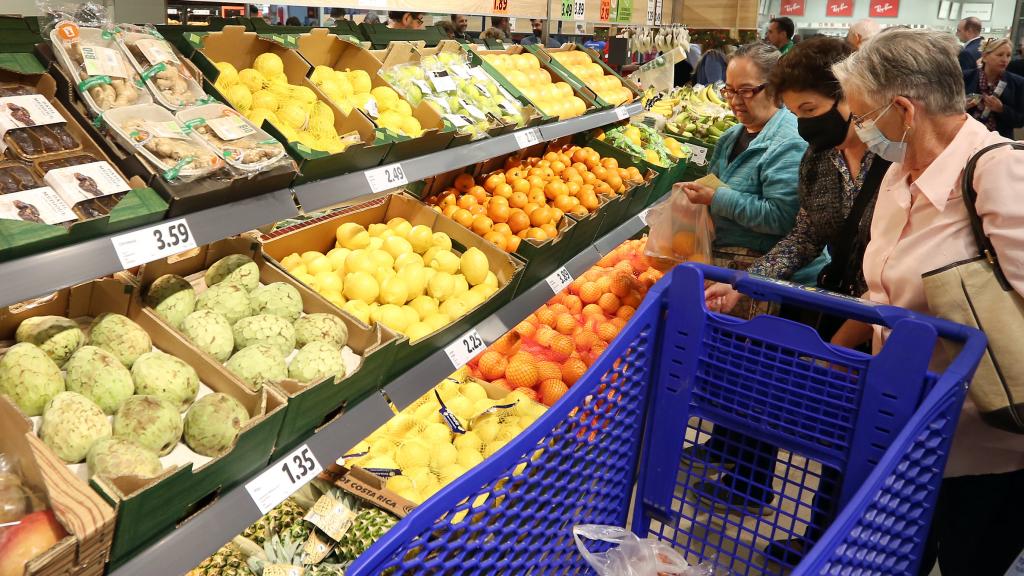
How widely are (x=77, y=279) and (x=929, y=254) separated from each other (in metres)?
1.67

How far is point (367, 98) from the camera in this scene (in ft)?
7.86

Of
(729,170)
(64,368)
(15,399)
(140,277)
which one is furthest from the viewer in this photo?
(729,170)

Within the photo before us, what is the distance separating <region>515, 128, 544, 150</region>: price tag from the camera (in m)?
2.72

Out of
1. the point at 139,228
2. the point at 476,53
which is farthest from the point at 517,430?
the point at 476,53

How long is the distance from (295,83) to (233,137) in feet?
2.07

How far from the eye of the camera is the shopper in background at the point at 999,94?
7.86 metres

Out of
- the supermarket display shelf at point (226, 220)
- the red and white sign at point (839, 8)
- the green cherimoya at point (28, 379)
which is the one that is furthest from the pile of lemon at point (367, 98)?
the red and white sign at point (839, 8)

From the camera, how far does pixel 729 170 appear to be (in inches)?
115

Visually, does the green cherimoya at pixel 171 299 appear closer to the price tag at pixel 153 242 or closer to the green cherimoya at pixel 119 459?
the price tag at pixel 153 242

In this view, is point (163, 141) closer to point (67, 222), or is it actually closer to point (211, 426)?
point (67, 222)

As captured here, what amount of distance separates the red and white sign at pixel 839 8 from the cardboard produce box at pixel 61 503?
19379mm

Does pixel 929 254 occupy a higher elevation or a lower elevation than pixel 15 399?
higher

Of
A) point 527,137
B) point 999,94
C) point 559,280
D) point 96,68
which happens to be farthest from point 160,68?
point 999,94

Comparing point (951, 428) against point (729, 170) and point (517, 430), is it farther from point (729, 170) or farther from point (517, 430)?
point (729, 170)
